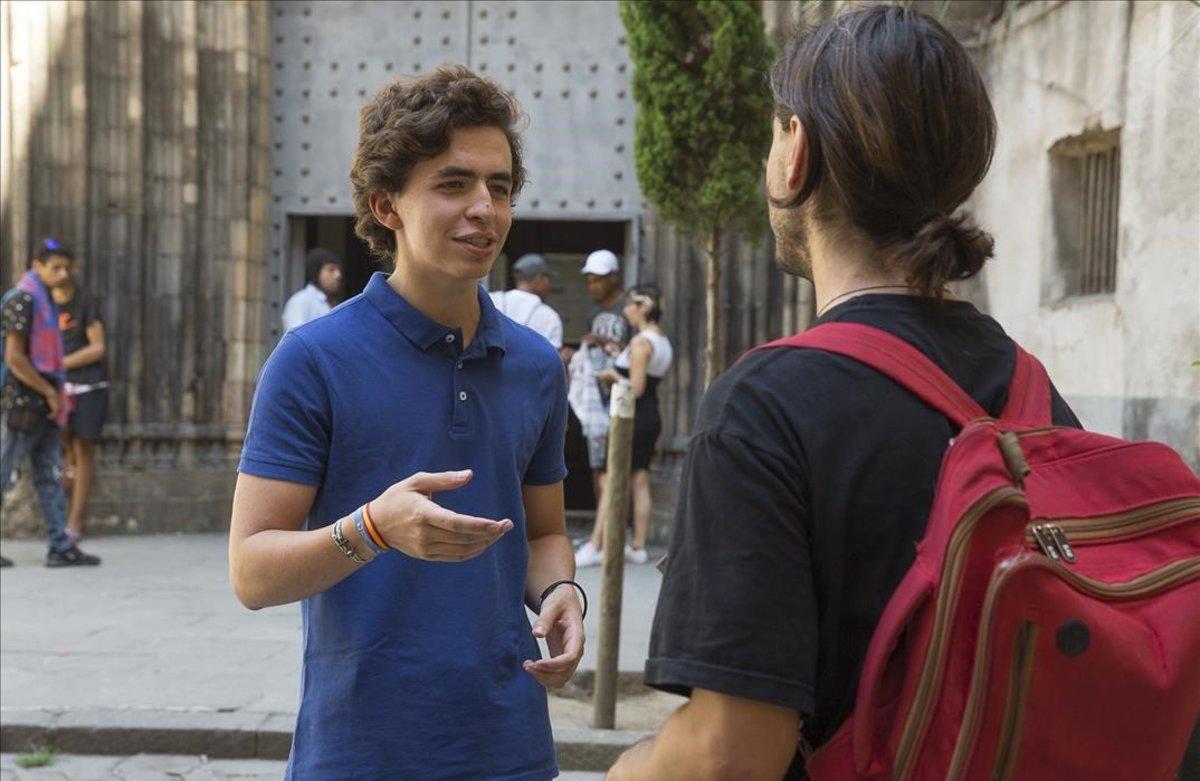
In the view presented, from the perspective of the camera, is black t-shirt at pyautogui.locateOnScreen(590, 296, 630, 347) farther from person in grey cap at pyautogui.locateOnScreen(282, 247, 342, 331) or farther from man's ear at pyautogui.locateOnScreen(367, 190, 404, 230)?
man's ear at pyautogui.locateOnScreen(367, 190, 404, 230)

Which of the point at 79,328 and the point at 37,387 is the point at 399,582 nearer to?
the point at 37,387

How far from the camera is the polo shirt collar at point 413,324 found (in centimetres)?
260

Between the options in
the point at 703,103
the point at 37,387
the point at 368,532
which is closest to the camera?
the point at 368,532

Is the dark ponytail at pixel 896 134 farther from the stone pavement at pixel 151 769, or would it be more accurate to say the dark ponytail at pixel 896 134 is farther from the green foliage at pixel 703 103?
the green foliage at pixel 703 103

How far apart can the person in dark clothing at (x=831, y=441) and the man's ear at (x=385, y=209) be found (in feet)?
3.89

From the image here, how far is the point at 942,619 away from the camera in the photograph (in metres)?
1.41

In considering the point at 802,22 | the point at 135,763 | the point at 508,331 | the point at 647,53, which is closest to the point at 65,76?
the point at 647,53

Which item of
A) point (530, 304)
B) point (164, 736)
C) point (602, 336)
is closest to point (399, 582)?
point (164, 736)

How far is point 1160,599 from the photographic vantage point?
146cm

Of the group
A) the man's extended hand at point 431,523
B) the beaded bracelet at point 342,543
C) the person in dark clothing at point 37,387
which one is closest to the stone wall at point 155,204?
the person in dark clothing at point 37,387

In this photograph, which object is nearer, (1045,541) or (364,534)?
(1045,541)

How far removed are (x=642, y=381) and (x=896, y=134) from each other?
8495 millimetres

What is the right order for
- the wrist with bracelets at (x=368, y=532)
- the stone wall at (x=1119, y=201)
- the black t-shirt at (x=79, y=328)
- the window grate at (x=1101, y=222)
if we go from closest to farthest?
the wrist with bracelets at (x=368, y=532) → the stone wall at (x=1119, y=201) → the window grate at (x=1101, y=222) → the black t-shirt at (x=79, y=328)

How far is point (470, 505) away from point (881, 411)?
116cm
